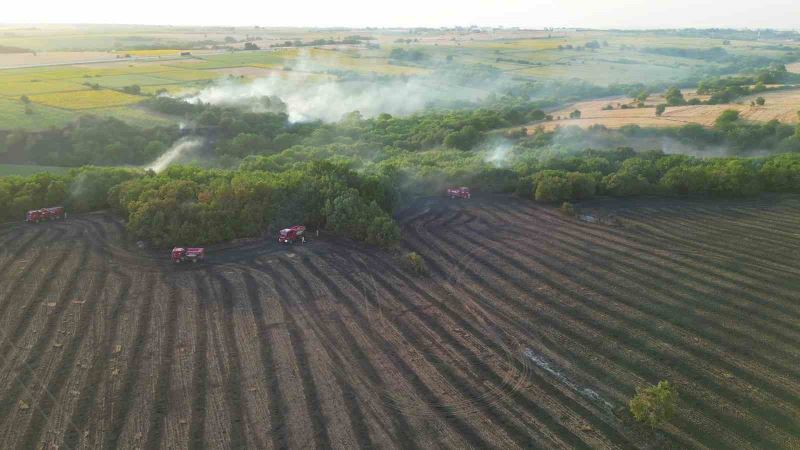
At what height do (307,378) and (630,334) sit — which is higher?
(630,334)

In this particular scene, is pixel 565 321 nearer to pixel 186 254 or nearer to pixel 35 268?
pixel 186 254

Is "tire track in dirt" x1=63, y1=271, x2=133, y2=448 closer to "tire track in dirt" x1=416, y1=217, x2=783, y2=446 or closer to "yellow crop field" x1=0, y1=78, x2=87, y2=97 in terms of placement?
"tire track in dirt" x1=416, y1=217, x2=783, y2=446

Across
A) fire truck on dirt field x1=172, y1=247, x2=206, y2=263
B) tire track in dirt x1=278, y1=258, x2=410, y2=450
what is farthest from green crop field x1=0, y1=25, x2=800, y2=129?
tire track in dirt x1=278, y1=258, x2=410, y2=450

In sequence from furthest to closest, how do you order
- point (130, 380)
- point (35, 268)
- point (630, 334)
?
1. point (35, 268)
2. point (630, 334)
3. point (130, 380)

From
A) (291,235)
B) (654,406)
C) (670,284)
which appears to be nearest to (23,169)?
(291,235)

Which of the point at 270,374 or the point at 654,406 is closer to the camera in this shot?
the point at 654,406
